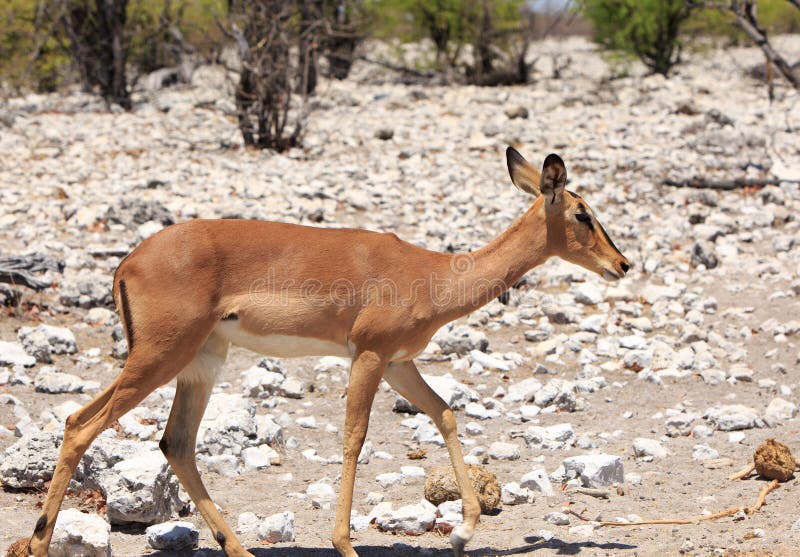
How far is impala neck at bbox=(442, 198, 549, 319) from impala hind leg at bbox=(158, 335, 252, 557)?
4.40ft

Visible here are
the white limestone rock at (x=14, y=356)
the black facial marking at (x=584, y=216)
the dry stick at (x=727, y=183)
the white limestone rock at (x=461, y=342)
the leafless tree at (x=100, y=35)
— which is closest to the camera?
the black facial marking at (x=584, y=216)

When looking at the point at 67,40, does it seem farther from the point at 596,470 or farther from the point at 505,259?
the point at 596,470

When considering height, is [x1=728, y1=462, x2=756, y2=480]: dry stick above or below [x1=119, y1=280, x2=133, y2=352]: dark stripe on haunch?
below

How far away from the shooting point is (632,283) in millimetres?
10383

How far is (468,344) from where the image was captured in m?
8.57

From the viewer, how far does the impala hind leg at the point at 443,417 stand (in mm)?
5043

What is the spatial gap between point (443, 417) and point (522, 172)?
4.68ft

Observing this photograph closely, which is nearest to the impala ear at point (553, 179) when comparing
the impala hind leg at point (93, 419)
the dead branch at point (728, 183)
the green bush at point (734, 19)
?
the impala hind leg at point (93, 419)

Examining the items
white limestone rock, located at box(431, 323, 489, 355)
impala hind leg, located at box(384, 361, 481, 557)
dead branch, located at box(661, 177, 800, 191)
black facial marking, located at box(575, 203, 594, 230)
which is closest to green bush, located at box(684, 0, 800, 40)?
dead branch, located at box(661, 177, 800, 191)

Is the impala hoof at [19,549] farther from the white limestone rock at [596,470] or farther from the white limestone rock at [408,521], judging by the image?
the white limestone rock at [596,470]

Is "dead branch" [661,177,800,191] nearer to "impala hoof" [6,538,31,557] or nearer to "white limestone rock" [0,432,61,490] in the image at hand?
"white limestone rock" [0,432,61,490]

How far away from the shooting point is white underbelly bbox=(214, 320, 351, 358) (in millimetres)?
4898

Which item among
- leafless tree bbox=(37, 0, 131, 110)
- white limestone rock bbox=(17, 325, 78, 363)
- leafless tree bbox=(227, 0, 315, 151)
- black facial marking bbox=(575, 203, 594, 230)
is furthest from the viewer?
leafless tree bbox=(37, 0, 131, 110)

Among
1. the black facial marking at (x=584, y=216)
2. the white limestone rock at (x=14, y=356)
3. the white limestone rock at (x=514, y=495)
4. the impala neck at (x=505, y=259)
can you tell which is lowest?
the white limestone rock at (x=14, y=356)
